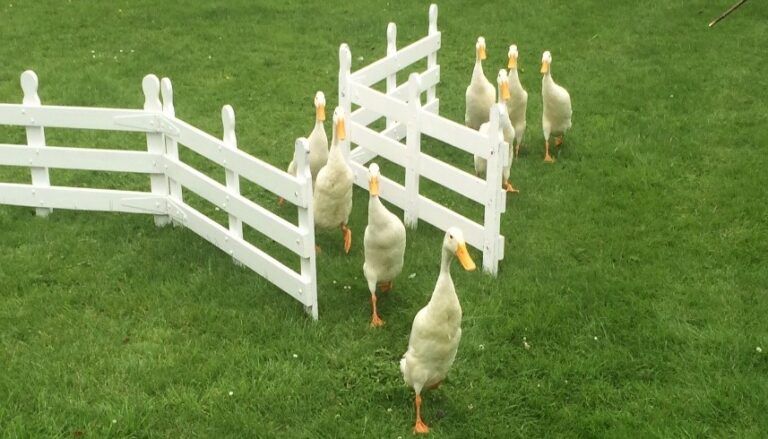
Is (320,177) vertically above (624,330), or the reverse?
(320,177)

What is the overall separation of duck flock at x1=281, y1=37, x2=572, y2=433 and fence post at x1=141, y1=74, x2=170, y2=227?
1289 millimetres

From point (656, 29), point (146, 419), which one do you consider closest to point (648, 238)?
point (146, 419)

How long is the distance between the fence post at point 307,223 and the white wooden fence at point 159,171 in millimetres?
31

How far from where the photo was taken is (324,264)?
8.12 meters

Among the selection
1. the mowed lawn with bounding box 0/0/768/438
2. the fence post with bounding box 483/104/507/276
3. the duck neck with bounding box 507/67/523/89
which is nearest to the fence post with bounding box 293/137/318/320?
the mowed lawn with bounding box 0/0/768/438

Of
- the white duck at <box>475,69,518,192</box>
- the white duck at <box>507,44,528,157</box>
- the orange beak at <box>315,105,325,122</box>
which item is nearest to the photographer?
the orange beak at <box>315,105,325,122</box>

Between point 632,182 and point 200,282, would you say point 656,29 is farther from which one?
point 200,282

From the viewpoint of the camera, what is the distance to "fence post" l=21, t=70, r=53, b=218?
28.3 feet

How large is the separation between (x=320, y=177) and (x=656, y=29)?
8832 millimetres

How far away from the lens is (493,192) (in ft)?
25.2

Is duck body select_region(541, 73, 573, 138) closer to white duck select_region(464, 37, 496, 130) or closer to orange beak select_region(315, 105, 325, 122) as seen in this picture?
Result: white duck select_region(464, 37, 496, 130)

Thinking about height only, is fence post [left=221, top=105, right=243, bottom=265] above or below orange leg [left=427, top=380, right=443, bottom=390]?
above

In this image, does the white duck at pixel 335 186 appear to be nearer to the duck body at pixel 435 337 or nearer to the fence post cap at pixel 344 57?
the fence post cap at pixel 344 57

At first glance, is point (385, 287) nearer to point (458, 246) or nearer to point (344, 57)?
point (458, 246)
